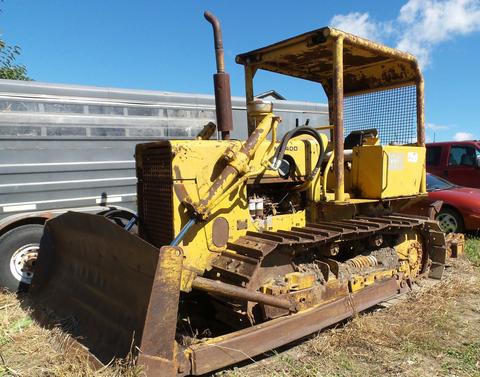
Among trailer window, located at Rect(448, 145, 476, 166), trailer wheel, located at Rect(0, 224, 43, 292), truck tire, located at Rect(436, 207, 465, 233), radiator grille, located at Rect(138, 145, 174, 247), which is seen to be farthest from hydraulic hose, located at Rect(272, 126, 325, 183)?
trailer window, located at Rect(448, 145, 476, 166)

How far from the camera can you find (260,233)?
12.6 ft

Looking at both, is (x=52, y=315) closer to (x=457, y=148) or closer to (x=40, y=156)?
(x=40, y=156)

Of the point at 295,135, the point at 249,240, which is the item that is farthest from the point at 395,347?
the point at 295,135

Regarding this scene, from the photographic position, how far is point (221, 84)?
165 inches

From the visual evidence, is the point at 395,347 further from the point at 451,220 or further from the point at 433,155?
the point at 433,155

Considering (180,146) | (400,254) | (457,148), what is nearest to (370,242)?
(400,254)

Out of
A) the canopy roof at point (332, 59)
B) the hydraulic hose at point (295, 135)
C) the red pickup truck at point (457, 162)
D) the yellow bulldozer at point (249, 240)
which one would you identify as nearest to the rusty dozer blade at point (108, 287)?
the yellow bulldozer at point (249, 240)

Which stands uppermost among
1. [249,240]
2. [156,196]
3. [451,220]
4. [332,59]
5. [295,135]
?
[332,59]

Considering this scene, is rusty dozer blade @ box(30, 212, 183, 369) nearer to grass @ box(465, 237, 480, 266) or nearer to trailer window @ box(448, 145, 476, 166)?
grass @ box(465, 237, 480, 266)

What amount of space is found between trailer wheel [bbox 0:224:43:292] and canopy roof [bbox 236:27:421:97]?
137 inches

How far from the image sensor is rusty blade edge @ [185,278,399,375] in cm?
299

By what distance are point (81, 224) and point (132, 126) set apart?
315 centimetres

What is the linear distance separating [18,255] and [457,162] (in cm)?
946

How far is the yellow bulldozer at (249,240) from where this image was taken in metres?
3.06
